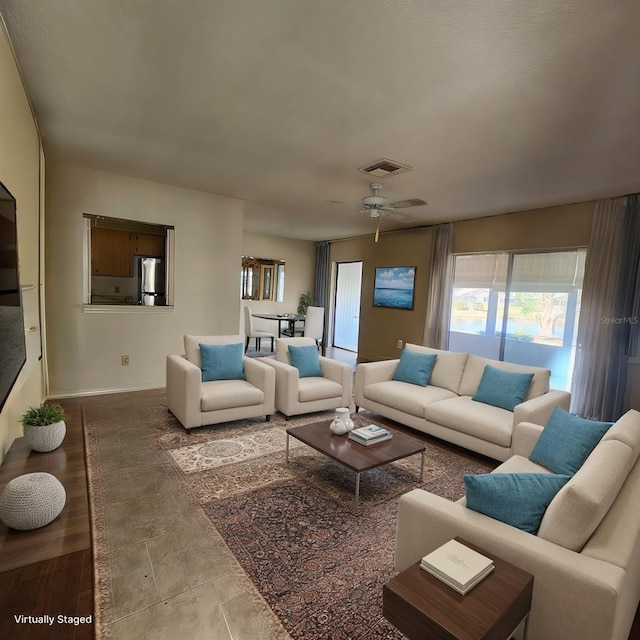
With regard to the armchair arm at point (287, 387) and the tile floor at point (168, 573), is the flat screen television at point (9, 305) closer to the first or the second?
the tile floor at point (168, 573)

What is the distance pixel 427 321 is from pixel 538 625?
209 inches

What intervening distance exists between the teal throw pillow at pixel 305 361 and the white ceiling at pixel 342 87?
196 cm

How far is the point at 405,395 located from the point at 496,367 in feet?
2.99

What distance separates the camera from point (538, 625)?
1314 mm

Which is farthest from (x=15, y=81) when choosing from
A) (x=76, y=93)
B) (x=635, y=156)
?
(x=635, y=156)

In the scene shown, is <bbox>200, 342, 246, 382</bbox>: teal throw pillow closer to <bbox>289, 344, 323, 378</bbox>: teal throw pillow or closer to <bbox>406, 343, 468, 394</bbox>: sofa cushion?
<bbox>289, 344, 323, 378</bbox>: teal throw pillow

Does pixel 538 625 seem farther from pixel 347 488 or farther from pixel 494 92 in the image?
pixel 494 92

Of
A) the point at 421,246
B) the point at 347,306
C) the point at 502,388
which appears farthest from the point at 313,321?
the point at 502,388

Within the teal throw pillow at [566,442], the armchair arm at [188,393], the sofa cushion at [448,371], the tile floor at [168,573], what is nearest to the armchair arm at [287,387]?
the armchair arm at [188,393]

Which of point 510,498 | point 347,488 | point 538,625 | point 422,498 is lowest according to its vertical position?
point 347,488

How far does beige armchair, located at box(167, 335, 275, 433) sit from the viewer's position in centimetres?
336

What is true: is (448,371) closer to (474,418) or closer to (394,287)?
(474,418)

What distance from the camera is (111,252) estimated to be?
179 inches

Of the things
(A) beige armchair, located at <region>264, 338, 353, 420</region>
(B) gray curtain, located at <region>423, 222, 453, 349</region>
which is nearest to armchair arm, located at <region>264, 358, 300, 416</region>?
(A) beige armchair, located at <region>264, 338, 353, 420</region>
